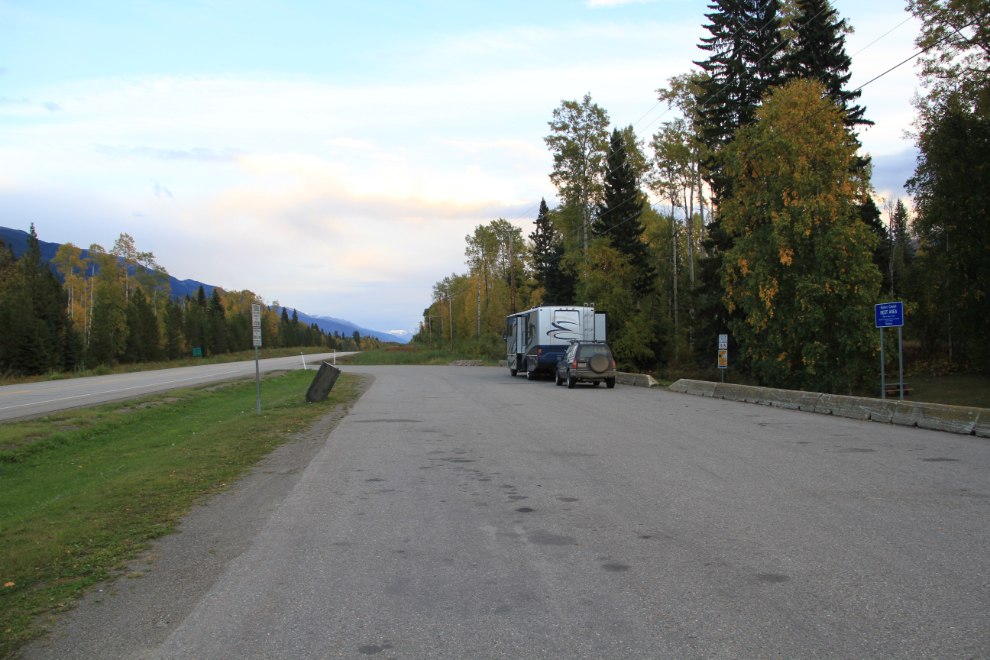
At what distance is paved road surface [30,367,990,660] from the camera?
3619 millimetres

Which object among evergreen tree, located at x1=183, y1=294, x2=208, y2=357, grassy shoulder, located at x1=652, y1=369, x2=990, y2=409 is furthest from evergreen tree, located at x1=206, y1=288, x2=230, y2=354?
grassy shoulder, located at x1=652, y1=369, x2=990, y2=409

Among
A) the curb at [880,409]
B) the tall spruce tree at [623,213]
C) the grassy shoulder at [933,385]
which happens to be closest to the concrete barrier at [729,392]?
the curb at [880,409]

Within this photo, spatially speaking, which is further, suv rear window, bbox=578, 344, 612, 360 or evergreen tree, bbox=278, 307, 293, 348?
evergreen tree, bbox=278, 307, 293, 348

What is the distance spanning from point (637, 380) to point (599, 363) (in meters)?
2.92

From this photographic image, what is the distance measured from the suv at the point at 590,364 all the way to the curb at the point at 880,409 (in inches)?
221

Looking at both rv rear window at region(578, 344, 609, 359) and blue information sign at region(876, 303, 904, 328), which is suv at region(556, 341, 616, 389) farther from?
blue information sign at region(876, 303, 904, 328)

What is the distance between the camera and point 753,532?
5629 mm

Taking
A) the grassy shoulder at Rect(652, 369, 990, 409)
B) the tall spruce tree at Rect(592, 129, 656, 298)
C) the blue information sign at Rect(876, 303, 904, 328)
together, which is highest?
the tall spruce tree at Rect(592, 129, 656, 298)

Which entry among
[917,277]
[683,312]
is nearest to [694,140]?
[683,312]

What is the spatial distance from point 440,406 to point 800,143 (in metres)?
17.9

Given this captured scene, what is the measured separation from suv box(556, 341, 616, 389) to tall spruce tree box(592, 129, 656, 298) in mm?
19831

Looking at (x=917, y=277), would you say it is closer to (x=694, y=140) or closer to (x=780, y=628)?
(x=694, y=140)

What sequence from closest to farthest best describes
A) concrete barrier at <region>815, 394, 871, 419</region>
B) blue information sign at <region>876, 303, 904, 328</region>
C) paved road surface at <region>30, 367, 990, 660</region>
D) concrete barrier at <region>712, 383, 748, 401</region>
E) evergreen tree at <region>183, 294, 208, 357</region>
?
paved road surface at <region>30, 367, 990, 660</region>, concrete barrier at <region>815, 394, 871, 419</region>, blue information sign at <region>876, 303, 904, 328</region>, concrete barrier at <region>712, 383, 748, 401</region>, evergreen tree at <region>183, 294, 208, 357</region>

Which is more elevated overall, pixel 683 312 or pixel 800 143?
pixel 800 143
